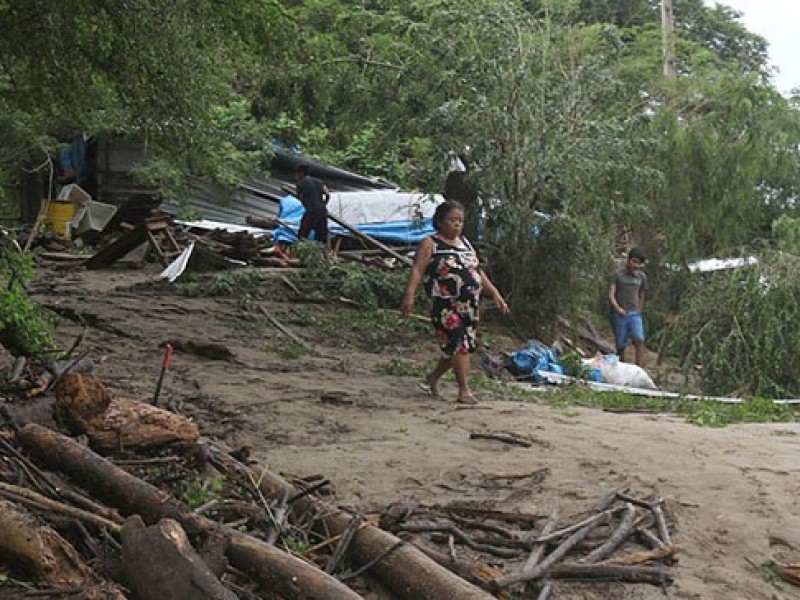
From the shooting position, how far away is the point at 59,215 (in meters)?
21.9

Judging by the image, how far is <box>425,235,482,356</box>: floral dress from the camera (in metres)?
7.74

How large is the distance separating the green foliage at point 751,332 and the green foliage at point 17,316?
722 cm

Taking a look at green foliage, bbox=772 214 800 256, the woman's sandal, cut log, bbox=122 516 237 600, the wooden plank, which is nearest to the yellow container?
the wooden plank

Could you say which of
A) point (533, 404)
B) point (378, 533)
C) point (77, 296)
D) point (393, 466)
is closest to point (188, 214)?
point (77, 296)

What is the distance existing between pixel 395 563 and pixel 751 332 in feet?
27.0

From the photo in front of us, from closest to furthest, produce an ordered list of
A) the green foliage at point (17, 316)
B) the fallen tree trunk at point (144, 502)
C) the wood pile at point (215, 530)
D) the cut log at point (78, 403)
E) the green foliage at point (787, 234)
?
A: the wood pile at point (215, 530) → the fallen tree trunk at point (144, 502) → the cut log at point (78, 403) → the green foliage at point (17, 316) → the green foliage at point (787, 234)

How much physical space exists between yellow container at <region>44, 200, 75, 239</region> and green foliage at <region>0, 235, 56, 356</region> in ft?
50.0

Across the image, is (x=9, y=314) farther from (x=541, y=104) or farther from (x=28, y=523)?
(x=541, y=104)

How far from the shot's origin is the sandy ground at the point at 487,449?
4637mm

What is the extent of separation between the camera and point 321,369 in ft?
30.2

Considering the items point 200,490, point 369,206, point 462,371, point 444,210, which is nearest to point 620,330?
point 462,371

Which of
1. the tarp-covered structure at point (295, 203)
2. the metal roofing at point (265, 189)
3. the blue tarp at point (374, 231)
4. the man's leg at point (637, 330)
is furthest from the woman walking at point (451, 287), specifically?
the metal roofing at point (265, 189)

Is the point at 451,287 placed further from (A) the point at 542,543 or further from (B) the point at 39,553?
(B) the point at 39,553

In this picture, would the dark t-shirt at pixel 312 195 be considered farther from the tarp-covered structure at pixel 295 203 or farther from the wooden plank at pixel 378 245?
the tarp-covered structure at pixel 295 203
